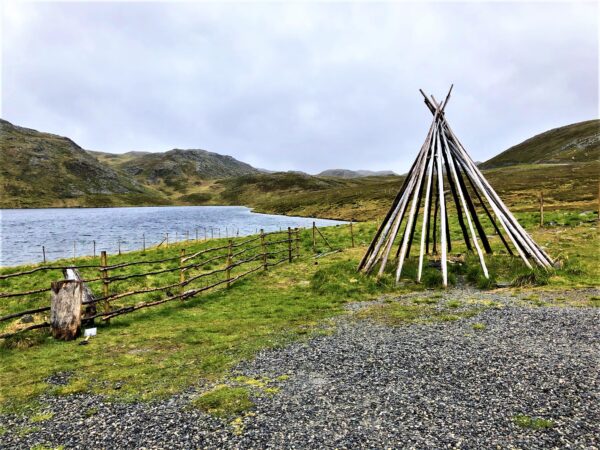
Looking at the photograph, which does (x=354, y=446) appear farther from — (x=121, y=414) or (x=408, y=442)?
(x=121, y=414)

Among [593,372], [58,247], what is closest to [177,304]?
[593,372]

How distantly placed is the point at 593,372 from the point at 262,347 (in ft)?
23.2

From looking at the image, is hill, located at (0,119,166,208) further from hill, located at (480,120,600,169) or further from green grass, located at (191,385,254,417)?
green grass, located at (191,385,254,417)

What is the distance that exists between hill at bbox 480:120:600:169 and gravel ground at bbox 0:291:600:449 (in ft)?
401

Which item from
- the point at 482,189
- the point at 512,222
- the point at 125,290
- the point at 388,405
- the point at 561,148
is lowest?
the point at 388,405

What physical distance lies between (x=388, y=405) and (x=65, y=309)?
926cm

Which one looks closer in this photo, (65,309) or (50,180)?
(65,309)

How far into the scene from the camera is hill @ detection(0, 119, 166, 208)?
15138 cm

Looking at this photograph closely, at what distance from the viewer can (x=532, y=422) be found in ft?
18.8

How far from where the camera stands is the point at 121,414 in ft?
21.3

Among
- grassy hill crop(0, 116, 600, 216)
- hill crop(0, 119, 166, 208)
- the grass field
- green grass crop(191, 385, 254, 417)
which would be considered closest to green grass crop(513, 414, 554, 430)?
green grass crop(191, 385, 254, 417)

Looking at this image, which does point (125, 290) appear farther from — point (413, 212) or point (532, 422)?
point (532, 422)

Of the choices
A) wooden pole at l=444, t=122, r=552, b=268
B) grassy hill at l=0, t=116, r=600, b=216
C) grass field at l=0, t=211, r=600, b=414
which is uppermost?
grassy hill at l=0, t=116, r=600, b=216

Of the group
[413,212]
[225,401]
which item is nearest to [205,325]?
[225,401]
